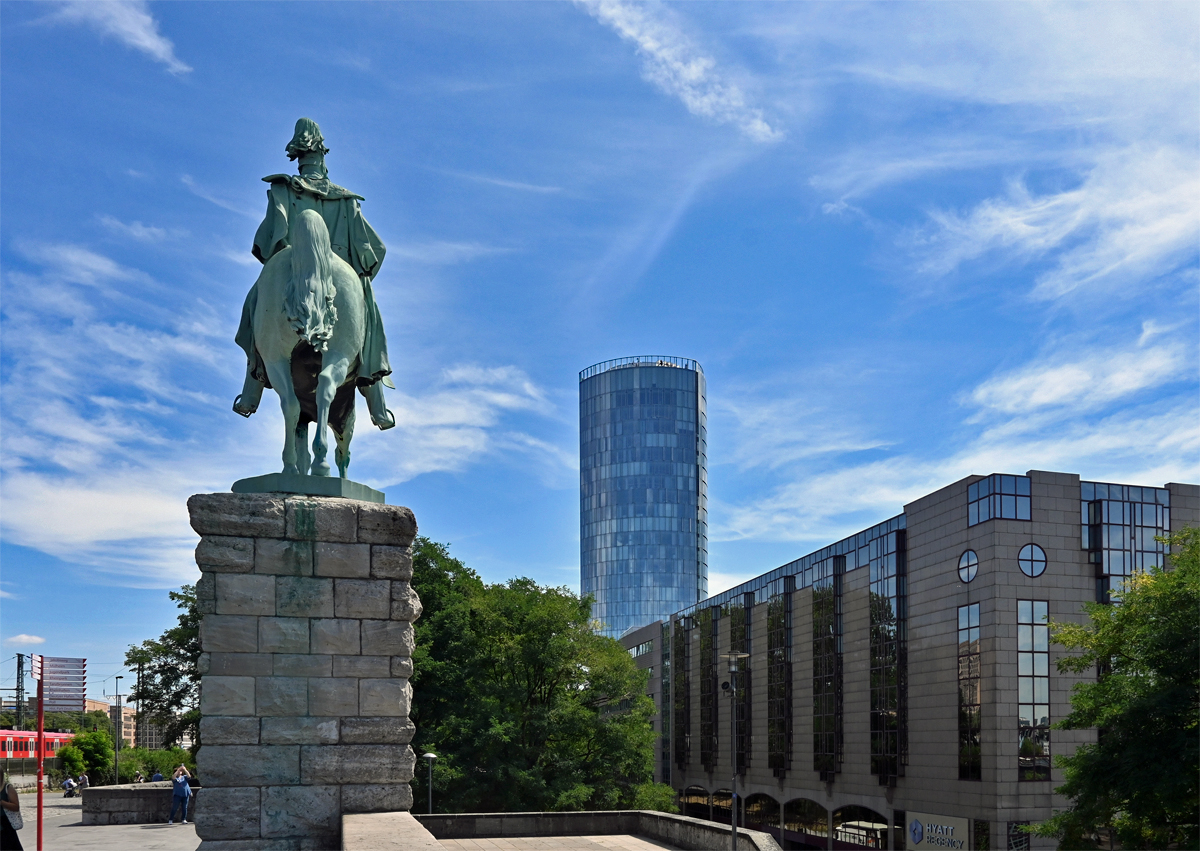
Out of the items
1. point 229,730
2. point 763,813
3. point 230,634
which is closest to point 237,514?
point 230,634

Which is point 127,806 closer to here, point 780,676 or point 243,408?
point 243,408

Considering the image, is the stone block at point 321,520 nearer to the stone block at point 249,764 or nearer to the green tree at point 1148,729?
the stone block at point 249,764

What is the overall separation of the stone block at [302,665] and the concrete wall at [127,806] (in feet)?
54.5

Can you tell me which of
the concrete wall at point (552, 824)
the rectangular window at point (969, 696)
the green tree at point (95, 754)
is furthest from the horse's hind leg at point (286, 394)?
the green tree at point (95, 754)

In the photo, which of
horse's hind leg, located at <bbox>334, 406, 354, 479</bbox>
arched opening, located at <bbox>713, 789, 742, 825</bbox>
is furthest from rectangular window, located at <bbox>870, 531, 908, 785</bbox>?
horse's hind leg, located at <bbox>334, 406, 354, 479</bbox>

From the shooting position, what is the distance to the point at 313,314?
946 cm

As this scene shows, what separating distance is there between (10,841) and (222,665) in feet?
12.5

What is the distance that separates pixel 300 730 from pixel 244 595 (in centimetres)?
124

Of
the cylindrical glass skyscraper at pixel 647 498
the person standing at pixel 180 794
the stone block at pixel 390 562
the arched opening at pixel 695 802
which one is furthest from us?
the cylindrical glass skyscraper at pixel 647 498

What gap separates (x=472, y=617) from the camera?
39219 mm

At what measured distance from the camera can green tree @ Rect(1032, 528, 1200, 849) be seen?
20.0 metres

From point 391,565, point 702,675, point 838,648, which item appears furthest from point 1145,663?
point 702,675

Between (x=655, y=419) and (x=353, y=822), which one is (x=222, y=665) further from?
(x=655, y=419)

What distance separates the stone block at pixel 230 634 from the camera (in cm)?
→ 868
